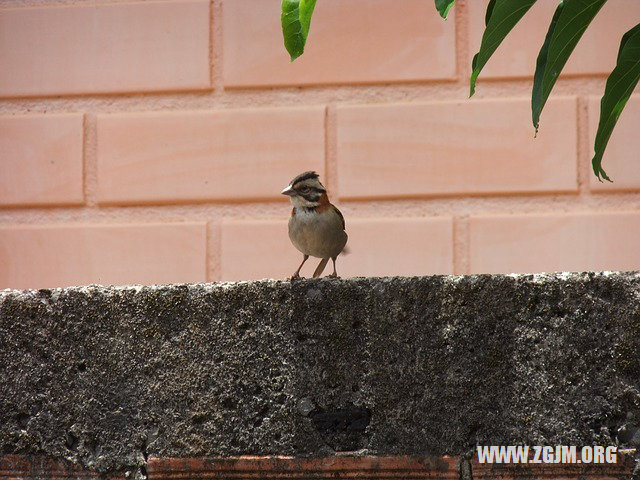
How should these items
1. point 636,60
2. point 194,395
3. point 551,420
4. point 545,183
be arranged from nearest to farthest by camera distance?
point 636,60 → point 551,420 → point 194,395 → point 545,183

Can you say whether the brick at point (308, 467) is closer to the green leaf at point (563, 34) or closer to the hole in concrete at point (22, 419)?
the hole in concrete at point (22, 419)

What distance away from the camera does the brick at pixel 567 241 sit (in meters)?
5.02

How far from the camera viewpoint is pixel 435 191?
510 cm

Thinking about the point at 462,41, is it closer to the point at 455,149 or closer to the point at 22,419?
the point at 455,149

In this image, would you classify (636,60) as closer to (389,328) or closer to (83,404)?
(389,328)

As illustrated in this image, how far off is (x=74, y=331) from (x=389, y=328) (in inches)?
35.7

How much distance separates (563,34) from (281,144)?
→ 11.0ft

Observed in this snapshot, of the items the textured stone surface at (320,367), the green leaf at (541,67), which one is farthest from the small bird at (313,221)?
the green leaf at (541,67)

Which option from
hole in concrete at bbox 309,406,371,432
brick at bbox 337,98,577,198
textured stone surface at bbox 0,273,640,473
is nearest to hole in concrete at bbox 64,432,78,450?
textured stone surface at bbox 0,273,640,473

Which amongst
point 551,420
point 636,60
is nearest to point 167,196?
Answer: point 551,420

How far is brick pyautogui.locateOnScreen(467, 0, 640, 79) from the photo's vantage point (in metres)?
5.10

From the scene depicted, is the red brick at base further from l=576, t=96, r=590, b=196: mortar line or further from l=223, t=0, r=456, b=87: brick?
l=223, t=0, r=456, b=87: brick

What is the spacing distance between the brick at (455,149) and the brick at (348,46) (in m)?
0.21

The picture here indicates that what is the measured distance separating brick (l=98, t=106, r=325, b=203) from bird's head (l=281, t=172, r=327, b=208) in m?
0.85
